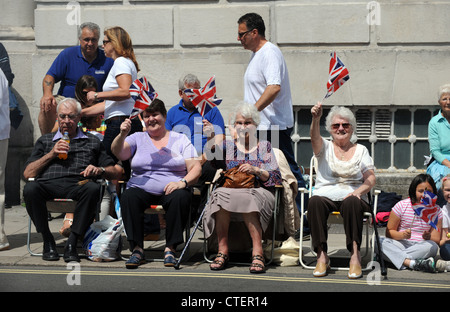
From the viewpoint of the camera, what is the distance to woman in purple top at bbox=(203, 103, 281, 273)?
283 inches

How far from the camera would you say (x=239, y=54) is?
34.0 ft

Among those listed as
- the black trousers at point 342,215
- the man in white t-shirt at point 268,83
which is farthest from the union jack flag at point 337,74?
the black trousers at point 342,215

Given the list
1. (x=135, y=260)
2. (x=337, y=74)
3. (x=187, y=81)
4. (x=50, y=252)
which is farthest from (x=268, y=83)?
(x=50, y=252)

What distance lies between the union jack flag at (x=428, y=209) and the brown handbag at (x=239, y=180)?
1.49 m

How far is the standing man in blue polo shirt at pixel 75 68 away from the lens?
908 cm

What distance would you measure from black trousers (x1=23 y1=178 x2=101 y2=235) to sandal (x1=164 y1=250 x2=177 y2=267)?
2.83 ft

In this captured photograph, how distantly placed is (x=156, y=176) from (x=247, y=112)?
107 cm

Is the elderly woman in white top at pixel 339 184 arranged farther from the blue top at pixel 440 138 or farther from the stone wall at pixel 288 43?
the stone wall at pixel 288 43

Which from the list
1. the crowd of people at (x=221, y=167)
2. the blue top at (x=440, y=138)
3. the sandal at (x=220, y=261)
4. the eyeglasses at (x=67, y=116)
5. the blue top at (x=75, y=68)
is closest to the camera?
the sandal at (x=220, y=261)

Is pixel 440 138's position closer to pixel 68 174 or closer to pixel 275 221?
pixel 275 221

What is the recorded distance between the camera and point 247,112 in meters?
7.52

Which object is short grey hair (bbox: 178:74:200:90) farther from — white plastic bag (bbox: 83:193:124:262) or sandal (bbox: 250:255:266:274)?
sandal (bbox: 250:255:266:274)

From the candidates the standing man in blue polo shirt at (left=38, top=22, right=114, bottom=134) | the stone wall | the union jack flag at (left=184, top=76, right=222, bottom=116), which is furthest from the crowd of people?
the stone wall

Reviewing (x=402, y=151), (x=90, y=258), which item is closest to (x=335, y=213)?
(x=90, y=258)
